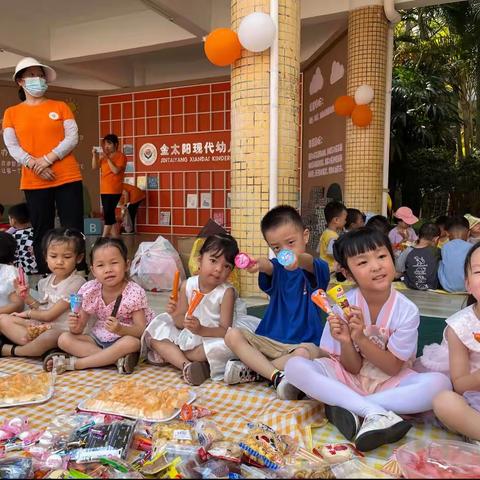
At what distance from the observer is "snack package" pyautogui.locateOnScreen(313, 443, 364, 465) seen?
4.93ft

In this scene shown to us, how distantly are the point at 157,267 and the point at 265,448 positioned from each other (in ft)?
10.5

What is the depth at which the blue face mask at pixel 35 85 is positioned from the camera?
11.8 ft

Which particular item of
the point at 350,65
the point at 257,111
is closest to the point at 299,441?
the point at 257,111

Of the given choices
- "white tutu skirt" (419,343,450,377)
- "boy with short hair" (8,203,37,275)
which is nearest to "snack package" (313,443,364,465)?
"white tutu skirt" (419,343,450,377)

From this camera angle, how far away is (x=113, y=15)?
26.2 feet

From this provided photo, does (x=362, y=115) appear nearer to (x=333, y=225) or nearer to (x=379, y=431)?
(x=333, y=225)

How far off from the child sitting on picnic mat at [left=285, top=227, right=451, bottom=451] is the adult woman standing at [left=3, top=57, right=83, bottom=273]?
250cm

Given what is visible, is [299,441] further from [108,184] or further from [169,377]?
[108,184]

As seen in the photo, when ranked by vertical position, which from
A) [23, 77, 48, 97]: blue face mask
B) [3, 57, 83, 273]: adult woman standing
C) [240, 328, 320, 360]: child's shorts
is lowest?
[240, 328, 320, 360]: child's shorts

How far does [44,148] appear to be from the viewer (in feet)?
12.2

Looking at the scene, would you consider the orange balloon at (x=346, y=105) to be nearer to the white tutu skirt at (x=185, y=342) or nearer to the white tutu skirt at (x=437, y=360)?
the white tutu skirt at (x=185, y=342)

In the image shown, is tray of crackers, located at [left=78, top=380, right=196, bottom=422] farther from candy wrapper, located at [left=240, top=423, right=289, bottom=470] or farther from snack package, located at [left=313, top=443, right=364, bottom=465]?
snack package, located at [left=313, top=443, right=364, bottom=465]

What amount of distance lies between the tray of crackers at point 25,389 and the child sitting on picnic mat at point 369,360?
3.59 feet

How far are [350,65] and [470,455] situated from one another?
5.88m
